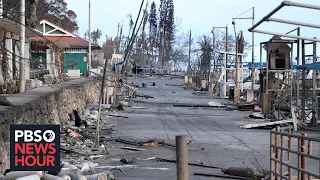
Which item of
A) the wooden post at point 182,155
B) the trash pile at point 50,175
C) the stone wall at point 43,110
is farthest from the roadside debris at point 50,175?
the wooden post at point 182,155

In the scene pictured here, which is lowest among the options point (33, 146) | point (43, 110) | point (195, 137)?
point (195, 137)

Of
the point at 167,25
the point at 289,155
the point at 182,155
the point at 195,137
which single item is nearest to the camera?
the point at 182,155

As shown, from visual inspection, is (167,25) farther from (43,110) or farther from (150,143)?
(43,110)

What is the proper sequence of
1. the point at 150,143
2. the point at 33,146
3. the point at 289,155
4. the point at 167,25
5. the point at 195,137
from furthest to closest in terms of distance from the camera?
the point at 167,25 → the point at 195,137 → the point at 150,143 → the point at 289,155 → the point at 33,146

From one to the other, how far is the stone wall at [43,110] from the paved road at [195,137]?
2373 mm

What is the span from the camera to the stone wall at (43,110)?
12693 millimetres

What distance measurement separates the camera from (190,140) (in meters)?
21.6

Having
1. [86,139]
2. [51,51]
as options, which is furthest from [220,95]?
[86,139]

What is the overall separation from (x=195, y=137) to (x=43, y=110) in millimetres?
6069

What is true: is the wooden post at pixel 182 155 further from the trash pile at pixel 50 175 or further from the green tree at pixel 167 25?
the green tree at pixel 167 25

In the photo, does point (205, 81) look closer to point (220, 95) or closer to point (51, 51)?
point (220, 95)

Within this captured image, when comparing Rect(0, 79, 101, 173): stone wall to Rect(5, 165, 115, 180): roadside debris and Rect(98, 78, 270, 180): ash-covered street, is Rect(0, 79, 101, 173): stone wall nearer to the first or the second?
Rect(5, 165, 115, 180): roadside debris

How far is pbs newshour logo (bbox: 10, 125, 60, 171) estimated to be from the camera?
779cm

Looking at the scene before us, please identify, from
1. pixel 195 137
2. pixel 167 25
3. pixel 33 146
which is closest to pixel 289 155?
pixel 33 146
